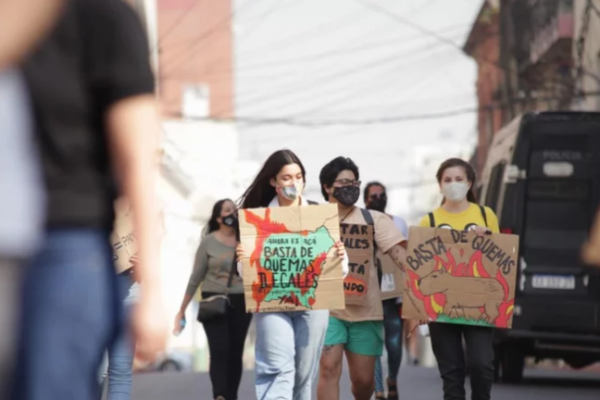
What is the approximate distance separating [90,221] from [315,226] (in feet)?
17.5

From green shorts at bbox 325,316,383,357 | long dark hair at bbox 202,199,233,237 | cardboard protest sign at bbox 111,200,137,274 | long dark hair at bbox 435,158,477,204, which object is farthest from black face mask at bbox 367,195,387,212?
cardboard protest sign at bbox 111,200,137,274

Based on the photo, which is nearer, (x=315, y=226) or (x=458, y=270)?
(x=315, y=226)

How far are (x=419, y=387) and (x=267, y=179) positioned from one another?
24.5 feet

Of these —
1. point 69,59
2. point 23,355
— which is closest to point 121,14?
point 69,59

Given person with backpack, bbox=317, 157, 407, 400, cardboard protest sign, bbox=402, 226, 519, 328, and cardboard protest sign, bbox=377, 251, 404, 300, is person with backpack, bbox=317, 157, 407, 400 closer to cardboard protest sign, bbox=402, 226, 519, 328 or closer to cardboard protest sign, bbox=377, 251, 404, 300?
cardboard protest sign, bbox=402, 226, 519, 328

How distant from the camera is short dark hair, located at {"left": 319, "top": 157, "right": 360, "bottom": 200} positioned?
379 inches

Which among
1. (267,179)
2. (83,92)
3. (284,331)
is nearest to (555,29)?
(267,179)

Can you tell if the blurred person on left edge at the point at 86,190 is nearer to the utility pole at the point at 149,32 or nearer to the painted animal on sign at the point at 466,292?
the utility pole at the point at 149,32

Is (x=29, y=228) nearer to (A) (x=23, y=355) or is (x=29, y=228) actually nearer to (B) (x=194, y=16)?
(A) (x=23, y=355)

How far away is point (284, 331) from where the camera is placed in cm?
831

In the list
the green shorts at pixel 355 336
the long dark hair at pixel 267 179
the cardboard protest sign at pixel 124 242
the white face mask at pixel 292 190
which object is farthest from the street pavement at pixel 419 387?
the white face mask at pixel 292 190

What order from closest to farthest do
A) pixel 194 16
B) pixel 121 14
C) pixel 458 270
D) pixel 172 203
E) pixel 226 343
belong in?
1. pixel 121 14
2. pixel 458 270
3. pixel 226 343
4. pixel 172 203
5. pixel 194 16

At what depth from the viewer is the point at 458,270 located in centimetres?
940

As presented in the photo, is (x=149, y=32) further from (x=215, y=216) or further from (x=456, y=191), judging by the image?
(x=215, y=216)
